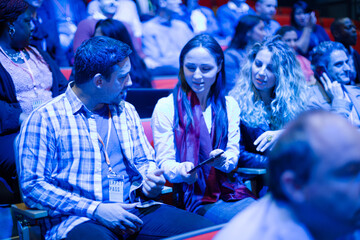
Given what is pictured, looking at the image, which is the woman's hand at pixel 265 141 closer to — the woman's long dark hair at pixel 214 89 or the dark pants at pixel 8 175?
the woman's long dark hair at pixel 214 89

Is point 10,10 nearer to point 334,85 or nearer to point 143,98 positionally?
point 143,98

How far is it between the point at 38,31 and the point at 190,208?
5.84 ft

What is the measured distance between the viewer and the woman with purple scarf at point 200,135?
1470mm

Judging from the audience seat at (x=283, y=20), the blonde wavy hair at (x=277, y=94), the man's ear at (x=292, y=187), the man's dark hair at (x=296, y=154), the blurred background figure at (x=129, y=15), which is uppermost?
the man's dark hair at (x=296, y=154)

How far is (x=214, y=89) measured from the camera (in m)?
1.64

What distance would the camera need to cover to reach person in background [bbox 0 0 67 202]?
1540 millimetres

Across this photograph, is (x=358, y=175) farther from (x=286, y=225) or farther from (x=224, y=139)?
(x=224, y=139)

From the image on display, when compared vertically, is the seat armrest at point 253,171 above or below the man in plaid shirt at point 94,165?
below

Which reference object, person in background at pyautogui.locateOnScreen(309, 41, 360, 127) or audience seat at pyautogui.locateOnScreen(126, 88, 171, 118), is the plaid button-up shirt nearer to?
audience seat at pyautogui.locateOnScreen(126, 88, 171, 118)

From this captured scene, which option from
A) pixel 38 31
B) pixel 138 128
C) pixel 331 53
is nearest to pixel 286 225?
pixel 138 128

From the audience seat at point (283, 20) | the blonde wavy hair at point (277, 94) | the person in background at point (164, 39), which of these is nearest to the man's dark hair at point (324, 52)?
the blonde wavy hair at point (277, 94)

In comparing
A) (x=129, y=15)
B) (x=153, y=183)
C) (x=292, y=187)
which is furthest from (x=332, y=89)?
(x=129, y=15)

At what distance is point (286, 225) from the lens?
0.47 meters

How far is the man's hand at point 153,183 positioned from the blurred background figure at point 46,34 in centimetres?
164
